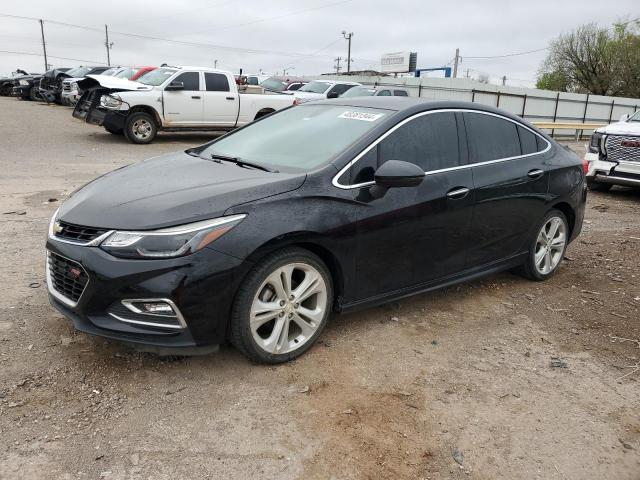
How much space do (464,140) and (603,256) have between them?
2.96 metres

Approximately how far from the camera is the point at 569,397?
11.0 ft

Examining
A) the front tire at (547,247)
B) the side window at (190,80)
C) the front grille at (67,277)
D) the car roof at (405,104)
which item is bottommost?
the front tire at (547,247)

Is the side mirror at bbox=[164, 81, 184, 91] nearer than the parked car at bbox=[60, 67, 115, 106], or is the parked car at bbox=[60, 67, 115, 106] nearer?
the side mirror at bbox=[164, 81, 184, 91]

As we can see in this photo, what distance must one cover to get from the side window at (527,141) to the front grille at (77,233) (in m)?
3.55

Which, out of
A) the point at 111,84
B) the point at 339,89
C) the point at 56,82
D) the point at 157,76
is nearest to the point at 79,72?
the point at 56,82

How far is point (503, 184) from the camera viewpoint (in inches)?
178

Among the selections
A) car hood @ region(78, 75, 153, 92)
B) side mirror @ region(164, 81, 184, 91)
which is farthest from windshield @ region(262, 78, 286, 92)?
car hood @ region(78, 75, 153, 92)

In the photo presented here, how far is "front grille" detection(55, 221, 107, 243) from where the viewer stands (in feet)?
10.1

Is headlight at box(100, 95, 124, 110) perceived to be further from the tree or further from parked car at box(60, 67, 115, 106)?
the tree

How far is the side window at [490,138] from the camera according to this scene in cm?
444

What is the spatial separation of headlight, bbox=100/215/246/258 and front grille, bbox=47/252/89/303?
0.23 metres

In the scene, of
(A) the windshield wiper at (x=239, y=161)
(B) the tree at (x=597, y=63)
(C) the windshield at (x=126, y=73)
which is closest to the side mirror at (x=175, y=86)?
(C) the windshield at (x=126, y=73)

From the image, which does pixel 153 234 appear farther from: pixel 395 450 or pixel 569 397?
pixel 569 397

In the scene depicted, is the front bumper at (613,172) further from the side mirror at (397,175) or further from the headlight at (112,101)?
the headlight at (112,101)
